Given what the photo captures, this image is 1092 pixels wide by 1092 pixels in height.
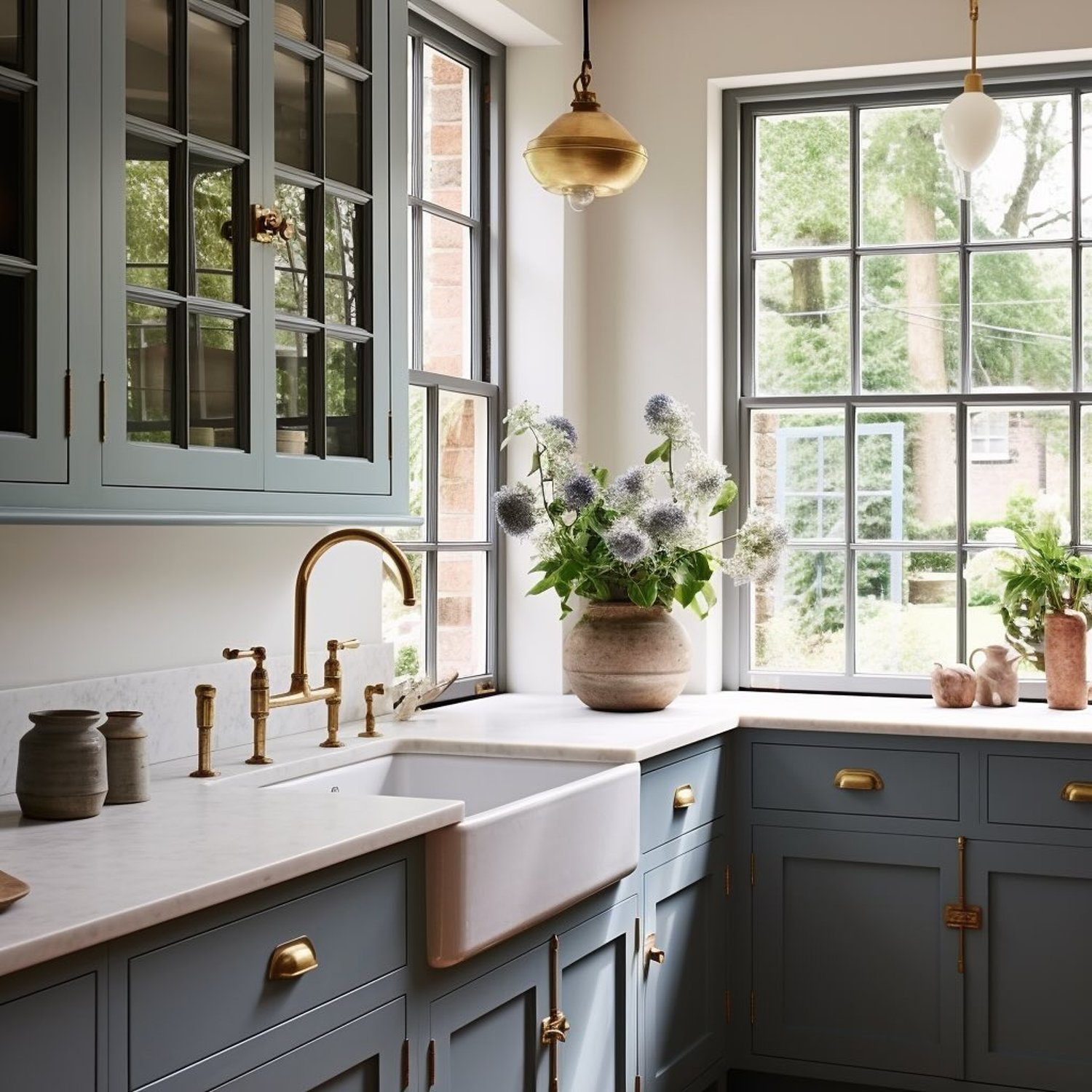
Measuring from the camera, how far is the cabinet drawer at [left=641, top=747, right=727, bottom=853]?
297 centimetres

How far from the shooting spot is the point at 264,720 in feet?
8.62

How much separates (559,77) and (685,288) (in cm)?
65

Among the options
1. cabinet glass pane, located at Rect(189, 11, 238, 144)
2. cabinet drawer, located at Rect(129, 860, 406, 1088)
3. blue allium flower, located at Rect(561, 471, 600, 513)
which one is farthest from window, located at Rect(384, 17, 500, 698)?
cabinet drawer, located at Rect(129, 860, 406, 1088)

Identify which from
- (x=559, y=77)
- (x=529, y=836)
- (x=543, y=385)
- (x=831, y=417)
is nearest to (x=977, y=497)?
(x=831, y=417)

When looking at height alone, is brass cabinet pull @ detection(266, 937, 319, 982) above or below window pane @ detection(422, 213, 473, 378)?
below

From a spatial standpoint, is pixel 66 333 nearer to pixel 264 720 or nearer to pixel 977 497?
pixel 264 720

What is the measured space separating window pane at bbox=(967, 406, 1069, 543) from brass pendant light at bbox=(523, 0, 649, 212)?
146cm

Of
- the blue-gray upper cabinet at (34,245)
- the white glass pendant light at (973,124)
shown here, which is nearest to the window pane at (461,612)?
the white glass pendant light at (973,124)

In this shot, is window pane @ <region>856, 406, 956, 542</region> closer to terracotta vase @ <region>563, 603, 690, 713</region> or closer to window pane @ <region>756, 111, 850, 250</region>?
window pane @ <region>756, 111, 850, 250</region>

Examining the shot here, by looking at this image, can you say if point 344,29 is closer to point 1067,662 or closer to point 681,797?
point 681,797

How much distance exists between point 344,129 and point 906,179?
1.89m

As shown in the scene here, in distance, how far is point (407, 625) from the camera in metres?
3.61

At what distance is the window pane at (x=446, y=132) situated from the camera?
12.3 feet

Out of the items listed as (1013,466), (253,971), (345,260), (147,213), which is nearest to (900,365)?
(1013,466)
